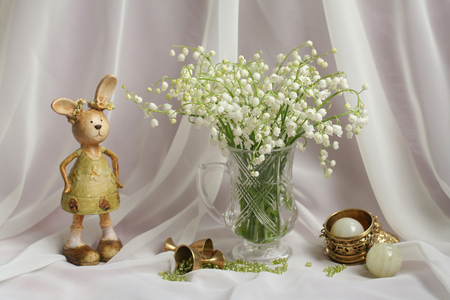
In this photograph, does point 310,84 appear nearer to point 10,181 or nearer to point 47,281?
point 47,281

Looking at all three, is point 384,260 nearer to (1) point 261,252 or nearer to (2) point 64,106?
(1) point 261,252

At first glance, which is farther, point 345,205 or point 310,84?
point 345,205

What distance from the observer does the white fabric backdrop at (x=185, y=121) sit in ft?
5.66

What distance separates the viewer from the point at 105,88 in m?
1.54

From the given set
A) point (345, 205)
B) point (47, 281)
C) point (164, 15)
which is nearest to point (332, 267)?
point (345, 205)

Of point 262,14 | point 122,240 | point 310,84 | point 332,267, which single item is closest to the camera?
point 310,84

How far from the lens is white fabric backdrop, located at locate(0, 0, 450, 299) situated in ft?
5.66

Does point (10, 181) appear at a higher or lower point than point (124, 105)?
lower

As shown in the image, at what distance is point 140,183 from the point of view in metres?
1.95

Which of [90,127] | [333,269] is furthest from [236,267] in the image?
[90,127]

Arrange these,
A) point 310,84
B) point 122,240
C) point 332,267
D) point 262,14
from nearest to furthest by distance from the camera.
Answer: point 310,84
point 332,267
point 122,240
point 262,14

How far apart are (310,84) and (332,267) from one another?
0.50 m

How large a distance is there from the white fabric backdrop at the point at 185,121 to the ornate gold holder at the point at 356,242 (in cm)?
7

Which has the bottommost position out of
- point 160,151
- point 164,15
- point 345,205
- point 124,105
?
point 345,205
